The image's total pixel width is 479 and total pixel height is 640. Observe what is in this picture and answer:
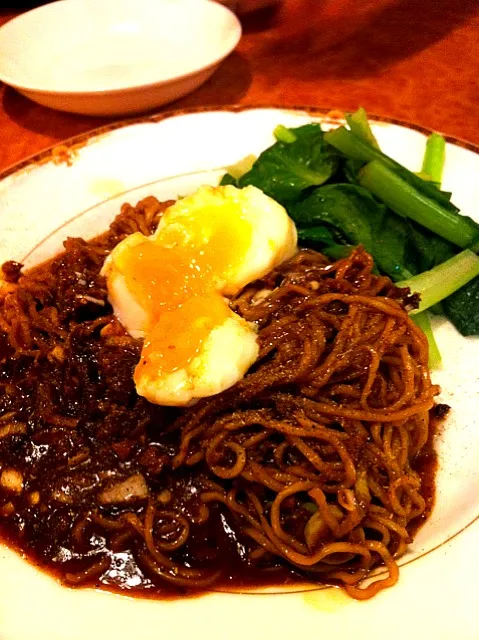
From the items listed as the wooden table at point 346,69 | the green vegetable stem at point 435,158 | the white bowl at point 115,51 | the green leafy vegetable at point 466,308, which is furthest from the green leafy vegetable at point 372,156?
the white bowl at point 115,51

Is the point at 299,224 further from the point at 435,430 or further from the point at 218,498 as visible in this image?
the point at 218,498

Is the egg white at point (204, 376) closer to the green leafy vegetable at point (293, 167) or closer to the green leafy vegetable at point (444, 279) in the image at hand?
the green leafy vegetable at point (444, 279)

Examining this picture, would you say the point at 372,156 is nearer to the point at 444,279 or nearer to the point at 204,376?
the point at 444,279

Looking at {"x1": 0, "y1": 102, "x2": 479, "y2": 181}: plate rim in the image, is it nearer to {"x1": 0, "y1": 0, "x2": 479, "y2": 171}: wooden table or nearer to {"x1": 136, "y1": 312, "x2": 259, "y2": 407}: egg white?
{"x1": 0, "y1": 0, "x2": 479, "y2": 171}: wooden table

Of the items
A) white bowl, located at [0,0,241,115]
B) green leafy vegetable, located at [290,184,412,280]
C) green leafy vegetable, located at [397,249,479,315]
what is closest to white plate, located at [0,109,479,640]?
green leafy vegetable, located at [397,249,479,315]

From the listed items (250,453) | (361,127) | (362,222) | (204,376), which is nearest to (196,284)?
(204,376)

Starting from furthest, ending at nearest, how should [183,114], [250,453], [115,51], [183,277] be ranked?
[115,51] → [183,114] → [183,277] → [250,453]
